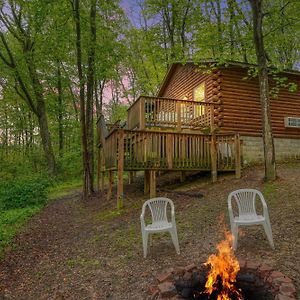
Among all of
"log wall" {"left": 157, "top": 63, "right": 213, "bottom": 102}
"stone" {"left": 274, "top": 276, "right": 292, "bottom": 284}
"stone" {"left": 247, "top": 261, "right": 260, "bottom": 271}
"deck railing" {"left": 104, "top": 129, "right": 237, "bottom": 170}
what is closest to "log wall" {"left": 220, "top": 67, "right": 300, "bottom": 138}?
"log wall" {"left": 157, "top": 63, "right": 213, "bottom": 102}

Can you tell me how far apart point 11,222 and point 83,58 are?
11.5 meters

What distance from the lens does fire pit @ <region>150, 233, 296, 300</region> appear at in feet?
12.5

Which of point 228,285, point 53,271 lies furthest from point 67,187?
point 228,285

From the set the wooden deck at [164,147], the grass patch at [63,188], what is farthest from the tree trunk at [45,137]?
the wooden deck at [164,147]

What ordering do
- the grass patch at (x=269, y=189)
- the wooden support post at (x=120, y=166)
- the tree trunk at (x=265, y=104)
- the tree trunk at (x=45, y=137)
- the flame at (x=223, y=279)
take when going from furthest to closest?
the tree trunk at (x=45, y=137) < the wooden support post at (x=120, y=166) < the tree trunk at (x=265, y=104) < the grass patch at (x=269, y=189) < the flame at (x=223, y=279)

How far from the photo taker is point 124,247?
20.9ft

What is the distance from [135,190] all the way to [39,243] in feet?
19.7

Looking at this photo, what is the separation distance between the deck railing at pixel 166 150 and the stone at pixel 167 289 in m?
6.36

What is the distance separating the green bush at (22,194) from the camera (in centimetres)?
1291

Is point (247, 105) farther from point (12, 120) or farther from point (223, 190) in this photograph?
point (12, 120)

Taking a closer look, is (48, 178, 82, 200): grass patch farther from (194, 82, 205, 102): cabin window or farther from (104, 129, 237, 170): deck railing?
(194, 82, 205, 102): cabin window

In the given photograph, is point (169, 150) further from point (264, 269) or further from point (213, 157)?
point (264, 269)

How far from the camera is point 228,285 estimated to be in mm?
3969

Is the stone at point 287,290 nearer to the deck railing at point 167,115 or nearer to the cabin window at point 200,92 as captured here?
the deck railing at point 167,115
